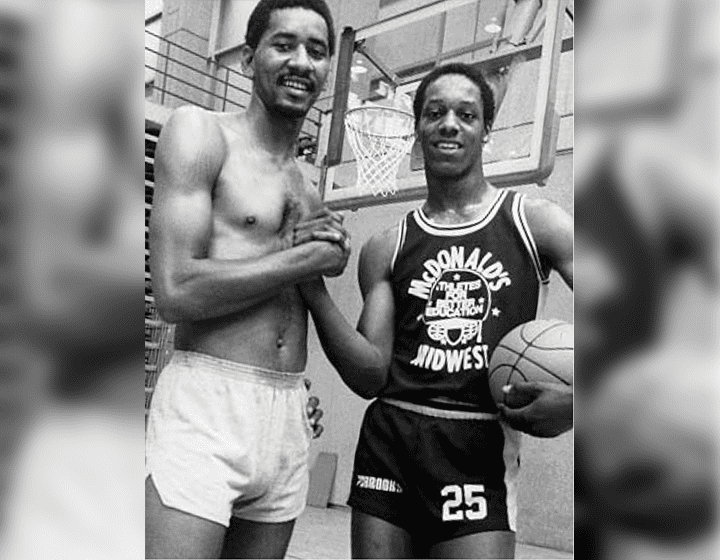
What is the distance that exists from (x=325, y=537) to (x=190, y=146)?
72cm

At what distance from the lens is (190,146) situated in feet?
5.08

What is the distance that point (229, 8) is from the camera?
1.66 m

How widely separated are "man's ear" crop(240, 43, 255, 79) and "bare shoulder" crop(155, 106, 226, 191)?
0.35ft

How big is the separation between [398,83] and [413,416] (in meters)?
0.62

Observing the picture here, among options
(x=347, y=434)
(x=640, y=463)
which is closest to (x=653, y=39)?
(x=640, y=463)

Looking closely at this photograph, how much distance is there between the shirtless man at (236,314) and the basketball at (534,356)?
0.33 m

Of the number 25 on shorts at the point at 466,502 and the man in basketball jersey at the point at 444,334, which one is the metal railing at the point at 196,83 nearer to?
the man in basketball jersey at the point at 444,334

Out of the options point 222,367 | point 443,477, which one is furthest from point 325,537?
point 222,367

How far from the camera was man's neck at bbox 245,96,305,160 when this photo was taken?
1.61 m

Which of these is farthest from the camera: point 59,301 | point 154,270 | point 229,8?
point 229,8

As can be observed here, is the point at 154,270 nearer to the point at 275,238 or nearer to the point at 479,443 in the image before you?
the point at 275,238

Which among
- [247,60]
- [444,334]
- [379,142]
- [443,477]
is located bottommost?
[443,477]

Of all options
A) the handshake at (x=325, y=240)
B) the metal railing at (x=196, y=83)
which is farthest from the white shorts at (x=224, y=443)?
the metal railing at (x=196, y=83)

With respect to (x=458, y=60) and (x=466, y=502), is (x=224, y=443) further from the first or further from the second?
(x=458, y=60)
